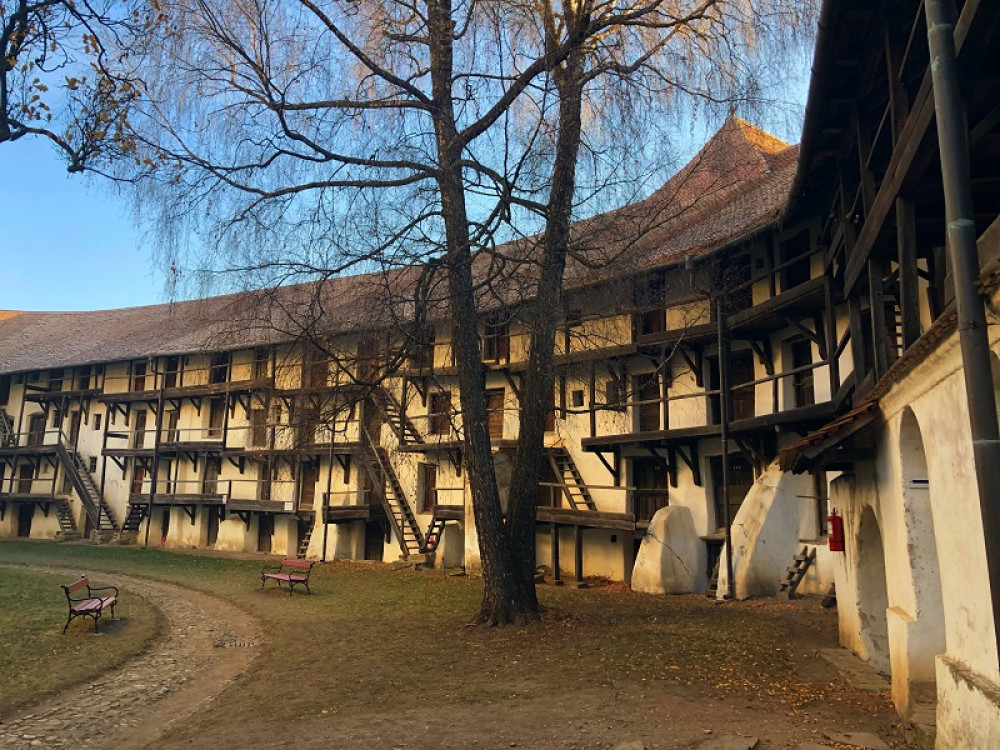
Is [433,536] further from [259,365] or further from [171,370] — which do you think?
[171,370]

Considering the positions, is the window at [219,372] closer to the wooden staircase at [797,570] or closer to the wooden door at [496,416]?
the wooden door at [496,416]

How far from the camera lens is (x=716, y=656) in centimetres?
1027

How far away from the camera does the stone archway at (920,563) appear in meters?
7.31

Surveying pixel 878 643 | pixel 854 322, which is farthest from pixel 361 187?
pixel 878 643

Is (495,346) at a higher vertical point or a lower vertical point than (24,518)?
higher

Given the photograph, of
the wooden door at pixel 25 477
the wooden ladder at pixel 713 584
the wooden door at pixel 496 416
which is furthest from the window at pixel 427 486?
the wooden door at pixel 25 477

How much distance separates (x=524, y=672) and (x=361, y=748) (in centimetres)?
302

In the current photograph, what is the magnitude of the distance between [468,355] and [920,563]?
7.49 m

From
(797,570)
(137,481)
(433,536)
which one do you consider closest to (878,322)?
(797,570)

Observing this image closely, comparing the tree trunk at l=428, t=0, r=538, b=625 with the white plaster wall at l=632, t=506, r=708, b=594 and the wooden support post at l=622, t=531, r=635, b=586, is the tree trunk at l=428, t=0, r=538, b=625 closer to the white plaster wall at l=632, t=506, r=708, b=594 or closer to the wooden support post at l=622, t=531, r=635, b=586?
the white plaster wall at l=632, t=506, r=708, b=594

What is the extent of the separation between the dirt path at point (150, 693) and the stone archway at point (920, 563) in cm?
744

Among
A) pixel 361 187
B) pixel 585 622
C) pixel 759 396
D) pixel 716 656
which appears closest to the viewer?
pixel 716 656

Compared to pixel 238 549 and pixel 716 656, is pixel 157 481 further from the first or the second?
pixel 716 656

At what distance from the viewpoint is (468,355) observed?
517 inches
